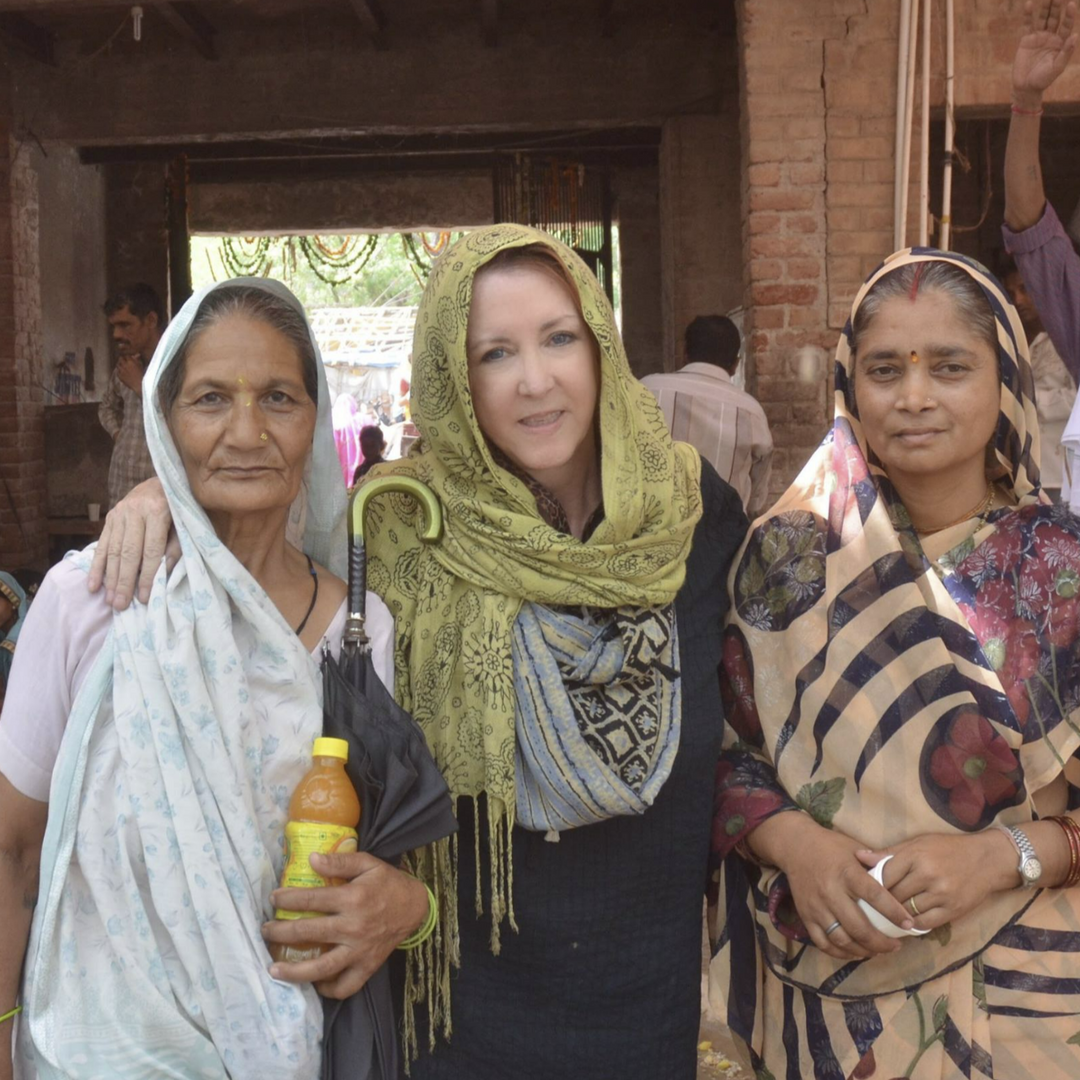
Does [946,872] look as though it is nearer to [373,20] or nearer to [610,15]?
[610,15]

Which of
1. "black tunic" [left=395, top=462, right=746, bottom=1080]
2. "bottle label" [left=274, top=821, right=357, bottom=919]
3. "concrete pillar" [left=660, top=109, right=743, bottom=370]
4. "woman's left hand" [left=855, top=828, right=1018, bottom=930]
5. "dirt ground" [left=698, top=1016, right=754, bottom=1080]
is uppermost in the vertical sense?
"concrete pillar" [left=660, top=109, right=743, bottom=370]

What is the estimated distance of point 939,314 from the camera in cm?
172

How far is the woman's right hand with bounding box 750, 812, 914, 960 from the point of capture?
1.58 meters

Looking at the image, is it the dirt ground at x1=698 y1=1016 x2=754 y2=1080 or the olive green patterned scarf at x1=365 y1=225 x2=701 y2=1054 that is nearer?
the olive green patterned scarf at x1=365 y1=225 x2=701 y2=1054

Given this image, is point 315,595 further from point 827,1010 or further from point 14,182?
point 14,182

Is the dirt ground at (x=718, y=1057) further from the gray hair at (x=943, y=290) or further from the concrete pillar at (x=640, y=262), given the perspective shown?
the concrete pillar at (x=640, y=262)

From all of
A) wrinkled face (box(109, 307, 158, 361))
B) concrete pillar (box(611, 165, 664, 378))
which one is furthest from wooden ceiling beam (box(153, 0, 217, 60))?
concrete pillar (box(611, 165, 664, 378))

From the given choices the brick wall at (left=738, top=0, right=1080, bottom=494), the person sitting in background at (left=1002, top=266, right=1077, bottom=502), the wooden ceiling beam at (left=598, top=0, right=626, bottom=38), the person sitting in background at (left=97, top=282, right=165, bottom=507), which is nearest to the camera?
the person sitting in background at (left=1002, top=266, right=1077, bottom=502)

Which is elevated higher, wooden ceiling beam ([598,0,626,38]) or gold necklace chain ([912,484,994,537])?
wooden ceiling beam ([598,0,626,38])

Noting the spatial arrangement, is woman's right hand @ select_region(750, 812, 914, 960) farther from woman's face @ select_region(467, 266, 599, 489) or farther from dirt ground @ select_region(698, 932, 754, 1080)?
dirt ground @ select_region(698, 932, 754, 1080)

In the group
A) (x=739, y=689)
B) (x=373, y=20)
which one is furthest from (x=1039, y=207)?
(x=373, y=20)

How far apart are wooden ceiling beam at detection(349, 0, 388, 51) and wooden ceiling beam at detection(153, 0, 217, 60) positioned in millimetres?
866

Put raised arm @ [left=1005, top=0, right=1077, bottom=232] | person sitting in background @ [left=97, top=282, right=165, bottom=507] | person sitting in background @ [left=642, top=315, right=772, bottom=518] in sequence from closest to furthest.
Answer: raised arm @ [left=1005, top=0, right=1077, bottom=232], person sitting in background @ [left=642, top=315, right=772, bottom=518], person sitting in background @ [left=97, top=282, right=165, bottom=507]

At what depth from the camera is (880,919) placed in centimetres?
157
